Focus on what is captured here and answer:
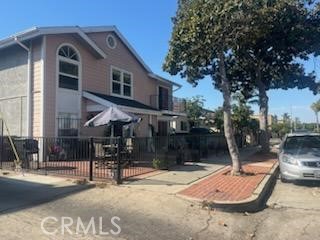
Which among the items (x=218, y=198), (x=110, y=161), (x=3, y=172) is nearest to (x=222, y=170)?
(x=110, y=161)

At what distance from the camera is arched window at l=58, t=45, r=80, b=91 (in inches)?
707

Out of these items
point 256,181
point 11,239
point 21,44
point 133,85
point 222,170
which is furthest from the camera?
point 133,85

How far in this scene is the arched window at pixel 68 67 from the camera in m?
18.0

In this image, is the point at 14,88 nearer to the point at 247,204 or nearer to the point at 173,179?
the point at 173,179

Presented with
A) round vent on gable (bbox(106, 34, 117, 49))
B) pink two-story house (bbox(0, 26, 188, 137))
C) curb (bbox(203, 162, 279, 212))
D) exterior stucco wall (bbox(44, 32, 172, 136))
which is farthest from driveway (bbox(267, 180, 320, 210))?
round vent on gable (bbox(106, 34, 117, 49))

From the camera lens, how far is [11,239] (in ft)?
19.4

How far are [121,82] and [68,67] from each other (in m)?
4.79

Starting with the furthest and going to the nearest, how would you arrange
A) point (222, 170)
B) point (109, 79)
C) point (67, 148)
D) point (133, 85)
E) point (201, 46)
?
point (133, 85)
point (109, 79)
point (222, 170)
point (67, 148)
point (201, 46)

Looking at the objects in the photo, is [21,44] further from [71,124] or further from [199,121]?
[199,121]

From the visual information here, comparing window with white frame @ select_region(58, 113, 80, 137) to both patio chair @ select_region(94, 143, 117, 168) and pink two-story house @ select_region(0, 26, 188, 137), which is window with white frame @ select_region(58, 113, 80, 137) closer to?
pink two-story house @ select_region(0, 26, 188, 137)

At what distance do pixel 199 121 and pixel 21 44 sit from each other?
2565cm

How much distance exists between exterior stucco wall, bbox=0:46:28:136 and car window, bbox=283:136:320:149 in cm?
1113

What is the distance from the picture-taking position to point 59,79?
1780 cm

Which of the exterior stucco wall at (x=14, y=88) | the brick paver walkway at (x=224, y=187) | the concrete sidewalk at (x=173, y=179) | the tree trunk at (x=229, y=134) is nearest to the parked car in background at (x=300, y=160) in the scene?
the brick paver walkway at (x=224, y=187)
